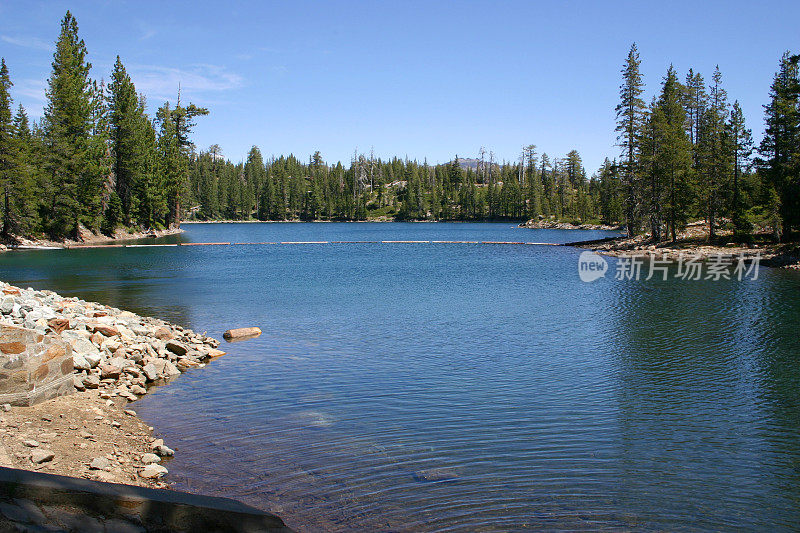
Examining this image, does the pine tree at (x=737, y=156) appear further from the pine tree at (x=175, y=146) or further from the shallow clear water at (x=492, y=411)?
the pine tree at (x=175, y=146)

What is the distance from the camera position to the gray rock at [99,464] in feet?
29.0

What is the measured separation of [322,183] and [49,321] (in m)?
181

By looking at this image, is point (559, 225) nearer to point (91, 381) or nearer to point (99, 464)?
point (91, 381)

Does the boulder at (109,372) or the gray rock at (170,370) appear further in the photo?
the gray rock at (170,370)

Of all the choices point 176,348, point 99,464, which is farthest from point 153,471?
point 176,348

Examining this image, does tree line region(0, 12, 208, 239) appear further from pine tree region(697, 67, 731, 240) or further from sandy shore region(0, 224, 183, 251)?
pine tree region(697, 67, 731, 240)

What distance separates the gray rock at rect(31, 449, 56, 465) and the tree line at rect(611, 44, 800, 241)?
173ft

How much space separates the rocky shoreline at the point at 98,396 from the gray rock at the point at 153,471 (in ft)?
0.05

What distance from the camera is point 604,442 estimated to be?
37.4 ft

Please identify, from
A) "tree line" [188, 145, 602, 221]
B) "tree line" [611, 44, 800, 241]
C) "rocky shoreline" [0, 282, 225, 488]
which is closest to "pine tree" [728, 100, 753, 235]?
"tree line" [611, 44, 800, 241]

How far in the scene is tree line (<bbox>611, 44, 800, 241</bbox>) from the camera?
162 ft

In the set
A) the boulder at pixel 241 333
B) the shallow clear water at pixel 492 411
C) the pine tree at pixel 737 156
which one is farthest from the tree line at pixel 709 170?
the boulder at pixel 241 333

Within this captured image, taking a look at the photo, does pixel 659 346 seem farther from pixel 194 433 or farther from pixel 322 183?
pixel 322 183

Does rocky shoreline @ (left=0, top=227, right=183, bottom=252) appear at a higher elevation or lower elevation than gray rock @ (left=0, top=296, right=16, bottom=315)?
higher
